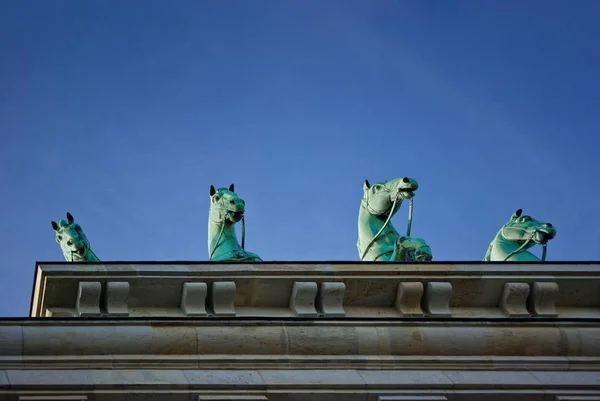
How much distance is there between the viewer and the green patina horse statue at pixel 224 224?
35.1 metres

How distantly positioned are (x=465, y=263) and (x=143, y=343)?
5.80 m

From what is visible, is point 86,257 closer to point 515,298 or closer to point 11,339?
point 11,339

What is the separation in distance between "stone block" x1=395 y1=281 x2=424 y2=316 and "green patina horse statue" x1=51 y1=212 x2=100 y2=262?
5322 millimetres

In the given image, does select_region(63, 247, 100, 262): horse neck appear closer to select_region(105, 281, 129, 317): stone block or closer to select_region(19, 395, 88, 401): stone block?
select_region(105, 281, 129, 317): stone block

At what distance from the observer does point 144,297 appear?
33062mm

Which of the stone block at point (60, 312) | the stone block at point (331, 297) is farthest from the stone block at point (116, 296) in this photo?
the stone block at point (331, 297)

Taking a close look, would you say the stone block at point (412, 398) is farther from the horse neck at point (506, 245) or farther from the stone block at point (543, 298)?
the horse neck at point (506, 245)

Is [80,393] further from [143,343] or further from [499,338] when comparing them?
[499,338]

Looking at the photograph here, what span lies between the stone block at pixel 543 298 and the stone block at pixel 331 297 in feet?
10.6

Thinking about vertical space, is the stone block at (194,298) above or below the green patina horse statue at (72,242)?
below

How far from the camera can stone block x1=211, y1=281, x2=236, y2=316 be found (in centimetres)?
3297

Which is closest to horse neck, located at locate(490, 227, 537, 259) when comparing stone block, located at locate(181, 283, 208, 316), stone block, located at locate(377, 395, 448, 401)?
stone block, located at locate(377, 395, 448, 401)

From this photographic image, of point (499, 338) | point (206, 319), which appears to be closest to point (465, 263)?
point (499, 338)

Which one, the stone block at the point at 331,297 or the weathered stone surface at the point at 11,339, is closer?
the weathered stone surface at the point at 11,339
